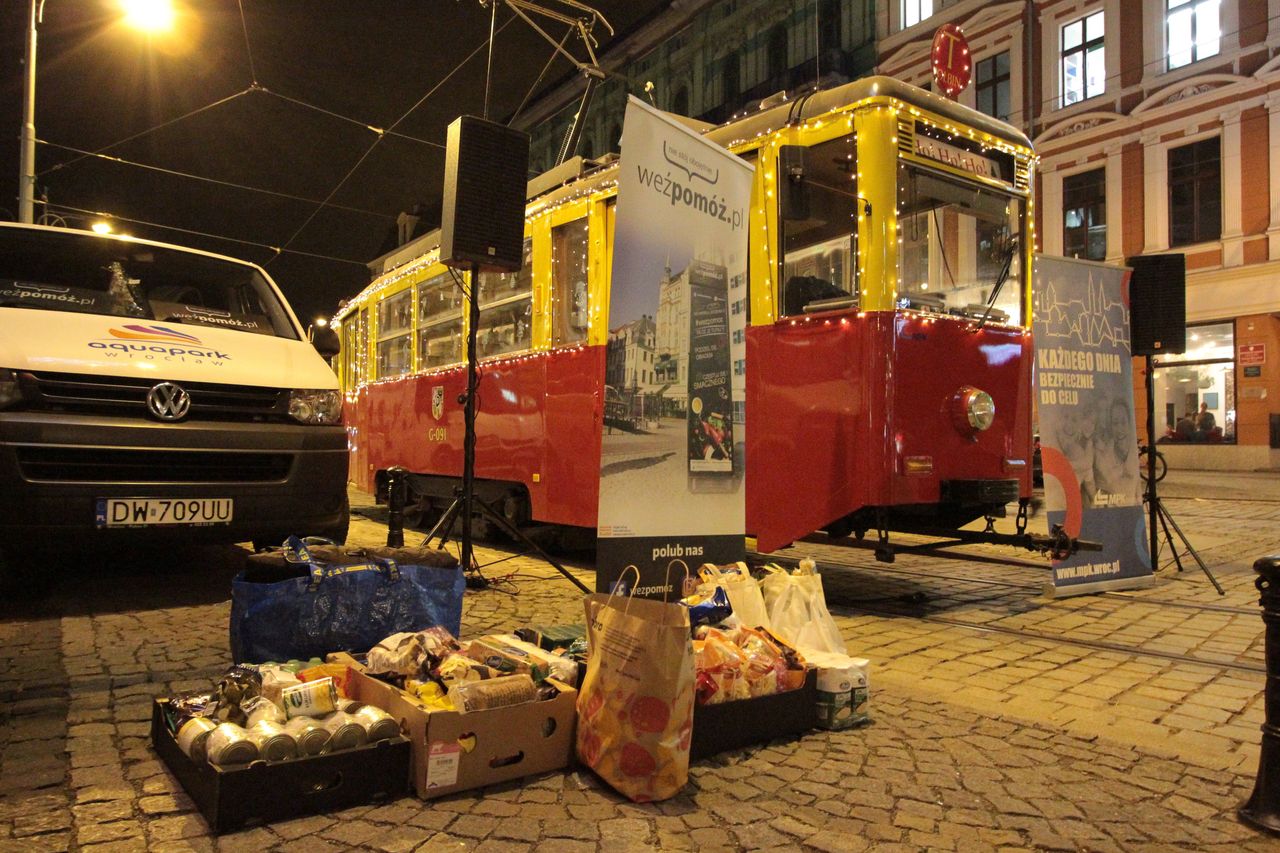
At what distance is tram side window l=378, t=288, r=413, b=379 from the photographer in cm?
991

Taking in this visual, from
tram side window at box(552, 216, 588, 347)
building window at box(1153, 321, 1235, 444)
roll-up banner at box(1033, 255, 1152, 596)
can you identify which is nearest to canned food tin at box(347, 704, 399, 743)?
tram side window at box(552, 216, 588, 347)

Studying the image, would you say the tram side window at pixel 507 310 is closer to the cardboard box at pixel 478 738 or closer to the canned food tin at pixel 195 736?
the cardboard box at pixel 478 738

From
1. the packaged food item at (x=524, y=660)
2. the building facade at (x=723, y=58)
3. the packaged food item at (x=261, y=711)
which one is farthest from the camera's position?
the building facade at (x=723, y=58)

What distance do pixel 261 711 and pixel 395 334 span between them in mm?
8324

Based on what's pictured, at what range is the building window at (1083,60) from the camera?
71.6 ft

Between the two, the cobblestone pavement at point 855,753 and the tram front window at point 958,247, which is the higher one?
the tram front window at point 958,247

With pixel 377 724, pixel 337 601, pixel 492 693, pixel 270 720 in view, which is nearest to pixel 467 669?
pixel 492 693

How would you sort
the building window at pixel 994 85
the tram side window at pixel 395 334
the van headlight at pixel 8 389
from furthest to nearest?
the building window at pixel 994 85 → the tram side window at pixel 395 334 → the van headlight at pixel 8 389

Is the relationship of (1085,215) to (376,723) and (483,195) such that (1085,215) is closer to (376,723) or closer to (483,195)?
(483,195)

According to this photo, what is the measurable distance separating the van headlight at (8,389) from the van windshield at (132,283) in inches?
29.3

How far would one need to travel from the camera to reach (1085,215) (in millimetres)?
22391

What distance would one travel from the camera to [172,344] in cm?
471

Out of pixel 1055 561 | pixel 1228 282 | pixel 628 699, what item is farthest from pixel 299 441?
pixel 1228 282

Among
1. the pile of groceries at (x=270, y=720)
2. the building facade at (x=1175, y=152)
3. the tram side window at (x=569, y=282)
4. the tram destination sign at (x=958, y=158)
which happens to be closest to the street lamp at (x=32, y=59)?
the tram side window at (x=569, y=282)
